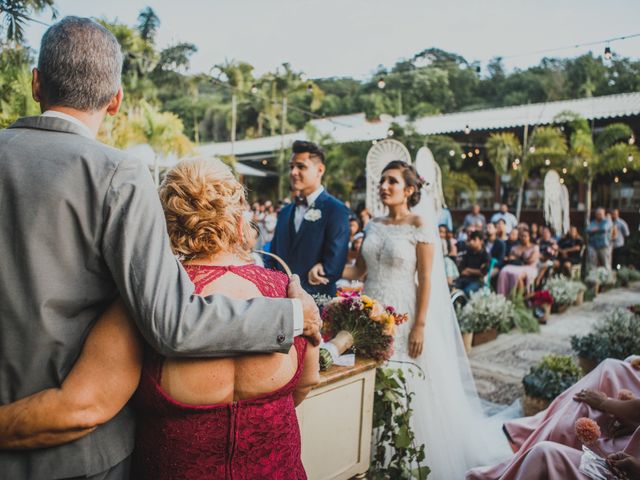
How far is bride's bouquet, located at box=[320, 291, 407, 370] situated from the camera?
106 inches

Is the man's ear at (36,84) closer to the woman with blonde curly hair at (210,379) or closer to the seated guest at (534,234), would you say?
the woman with blonde curly hair at (210,379)

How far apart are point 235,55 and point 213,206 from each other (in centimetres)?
2411

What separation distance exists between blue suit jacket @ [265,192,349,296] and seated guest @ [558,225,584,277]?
972cm

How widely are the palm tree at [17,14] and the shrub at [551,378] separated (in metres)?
7.53

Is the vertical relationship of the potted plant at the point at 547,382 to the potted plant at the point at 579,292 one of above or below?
above

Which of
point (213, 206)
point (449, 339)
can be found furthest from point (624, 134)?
point (213, 206)

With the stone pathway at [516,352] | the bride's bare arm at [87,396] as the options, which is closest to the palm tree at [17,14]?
the bride's bare arm at [87,396]

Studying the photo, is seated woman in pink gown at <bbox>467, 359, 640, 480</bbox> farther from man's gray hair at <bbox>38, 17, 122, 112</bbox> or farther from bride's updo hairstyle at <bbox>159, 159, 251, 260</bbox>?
man's gray hair at <bbox>38, 17, 122, 112</bbox>

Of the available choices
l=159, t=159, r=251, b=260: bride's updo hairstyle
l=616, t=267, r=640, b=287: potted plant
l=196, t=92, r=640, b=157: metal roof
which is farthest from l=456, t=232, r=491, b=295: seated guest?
l=196, t=92, r=640, b=157: metal roof

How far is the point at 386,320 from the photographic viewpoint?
107 inches

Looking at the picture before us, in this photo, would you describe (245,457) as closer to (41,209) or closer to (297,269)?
(41,209)

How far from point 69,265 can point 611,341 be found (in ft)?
17.9

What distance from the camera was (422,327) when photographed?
3.69 meters

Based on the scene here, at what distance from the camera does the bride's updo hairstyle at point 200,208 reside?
57.6 inches
